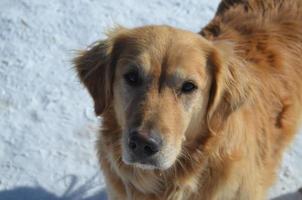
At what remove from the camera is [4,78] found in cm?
527

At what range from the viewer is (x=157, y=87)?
3.21 metres

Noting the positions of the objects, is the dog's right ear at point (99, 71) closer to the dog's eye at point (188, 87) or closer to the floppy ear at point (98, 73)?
the floppy ear at point (98, 73)

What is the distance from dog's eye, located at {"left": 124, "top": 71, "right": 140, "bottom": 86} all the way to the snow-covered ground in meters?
1.47

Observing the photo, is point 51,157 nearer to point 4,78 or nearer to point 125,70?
point 4,78

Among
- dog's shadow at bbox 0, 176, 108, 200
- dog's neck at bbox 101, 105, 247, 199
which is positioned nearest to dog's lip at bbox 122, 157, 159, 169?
dog's neck at bbox 101, 105, 247, 199

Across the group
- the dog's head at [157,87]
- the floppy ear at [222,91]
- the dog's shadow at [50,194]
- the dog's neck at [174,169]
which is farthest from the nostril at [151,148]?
the dog's shadow at [50,194]

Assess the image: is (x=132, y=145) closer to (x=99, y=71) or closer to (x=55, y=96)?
(x=99, y=71)

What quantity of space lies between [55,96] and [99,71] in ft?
5.53

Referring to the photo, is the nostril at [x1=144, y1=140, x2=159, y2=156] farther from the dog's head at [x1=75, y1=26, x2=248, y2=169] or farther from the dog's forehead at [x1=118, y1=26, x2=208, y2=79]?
the dog's forehead at [x1=118, y1=26, x2=208, y2=79]

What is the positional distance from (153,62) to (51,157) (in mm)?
1786

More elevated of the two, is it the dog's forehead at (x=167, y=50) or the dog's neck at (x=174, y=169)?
the dog's forehead at (x=167, y=50)

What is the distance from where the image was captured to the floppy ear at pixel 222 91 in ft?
11.2

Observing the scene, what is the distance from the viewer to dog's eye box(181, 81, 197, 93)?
10.7ft

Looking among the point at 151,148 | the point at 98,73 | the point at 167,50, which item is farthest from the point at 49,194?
the point at 167,50
